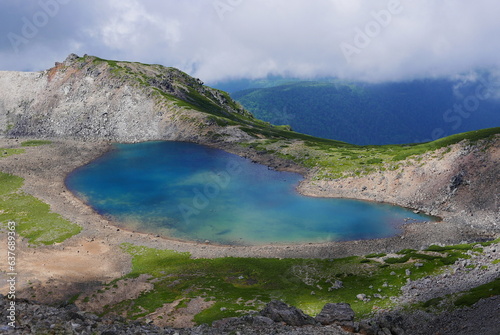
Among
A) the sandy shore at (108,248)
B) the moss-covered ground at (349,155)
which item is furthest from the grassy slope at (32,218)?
the moss-covered ground at (349,155)

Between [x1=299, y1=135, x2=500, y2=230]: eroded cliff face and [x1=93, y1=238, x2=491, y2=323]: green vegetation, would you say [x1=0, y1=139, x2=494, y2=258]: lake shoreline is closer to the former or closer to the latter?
[x1=93, y1=238, x2=491, y2=323]: green vegetation

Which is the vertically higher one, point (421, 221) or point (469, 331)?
point (421, 221)

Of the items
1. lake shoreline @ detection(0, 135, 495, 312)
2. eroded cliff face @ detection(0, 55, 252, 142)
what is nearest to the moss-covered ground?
eroded cliff face @ detection(0, 55, 252, 142)

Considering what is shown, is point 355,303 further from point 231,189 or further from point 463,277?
point 231,189

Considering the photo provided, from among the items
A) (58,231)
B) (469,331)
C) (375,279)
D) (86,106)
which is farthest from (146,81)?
(469,331)

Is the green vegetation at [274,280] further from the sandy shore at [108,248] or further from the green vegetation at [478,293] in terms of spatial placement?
the green vegetation at [478,293]

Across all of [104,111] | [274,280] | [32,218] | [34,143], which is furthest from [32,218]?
[104,111]
